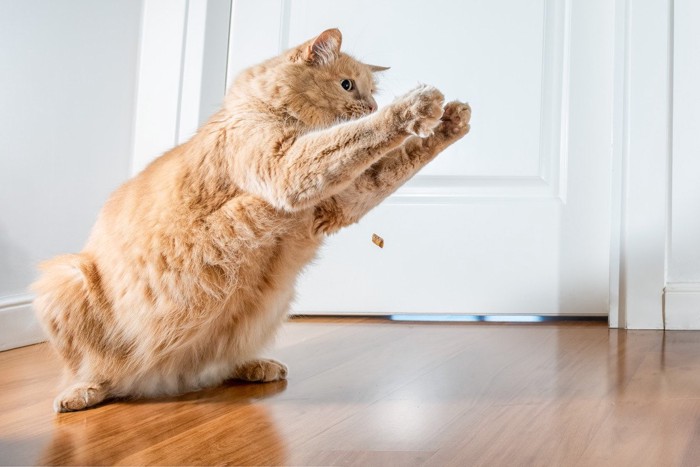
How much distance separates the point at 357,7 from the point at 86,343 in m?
1.35

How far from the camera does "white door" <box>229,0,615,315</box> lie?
2113mm

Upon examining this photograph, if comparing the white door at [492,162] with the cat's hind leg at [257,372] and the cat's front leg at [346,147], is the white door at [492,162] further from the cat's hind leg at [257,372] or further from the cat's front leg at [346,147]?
the cat's front leg at [346,147]

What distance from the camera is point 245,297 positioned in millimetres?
1254

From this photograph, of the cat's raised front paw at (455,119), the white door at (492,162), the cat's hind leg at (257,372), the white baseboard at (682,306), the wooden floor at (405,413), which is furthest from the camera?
the white door at (492,162)

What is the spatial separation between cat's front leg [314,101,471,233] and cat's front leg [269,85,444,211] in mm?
92

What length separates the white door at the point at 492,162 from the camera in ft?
6.93

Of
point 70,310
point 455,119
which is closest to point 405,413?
point 455,119

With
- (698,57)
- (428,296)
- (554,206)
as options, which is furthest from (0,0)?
(698,57)

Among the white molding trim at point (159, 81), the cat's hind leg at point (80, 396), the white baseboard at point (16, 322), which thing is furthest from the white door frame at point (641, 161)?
the white baseboard at point (16, 322)

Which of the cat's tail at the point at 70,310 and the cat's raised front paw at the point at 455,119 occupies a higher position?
the cat's raised front paw at the point at 455,119

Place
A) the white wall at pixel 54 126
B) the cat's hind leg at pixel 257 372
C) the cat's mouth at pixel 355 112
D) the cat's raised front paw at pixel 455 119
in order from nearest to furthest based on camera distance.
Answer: the cat's raised front paw at pixel 455 119 → the cat's mouth at pixel 355 112 → the cat's hind leg at pixel 257 372 → the white wall at pixel 54 126

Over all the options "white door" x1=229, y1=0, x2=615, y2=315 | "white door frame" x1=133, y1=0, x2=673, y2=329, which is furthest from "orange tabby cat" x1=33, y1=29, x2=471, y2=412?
"white door frame" x1=133, y1=0, x2=673, y2=329

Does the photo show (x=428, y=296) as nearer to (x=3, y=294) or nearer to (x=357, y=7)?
(x=357, y=7)

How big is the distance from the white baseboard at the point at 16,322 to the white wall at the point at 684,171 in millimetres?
1626
